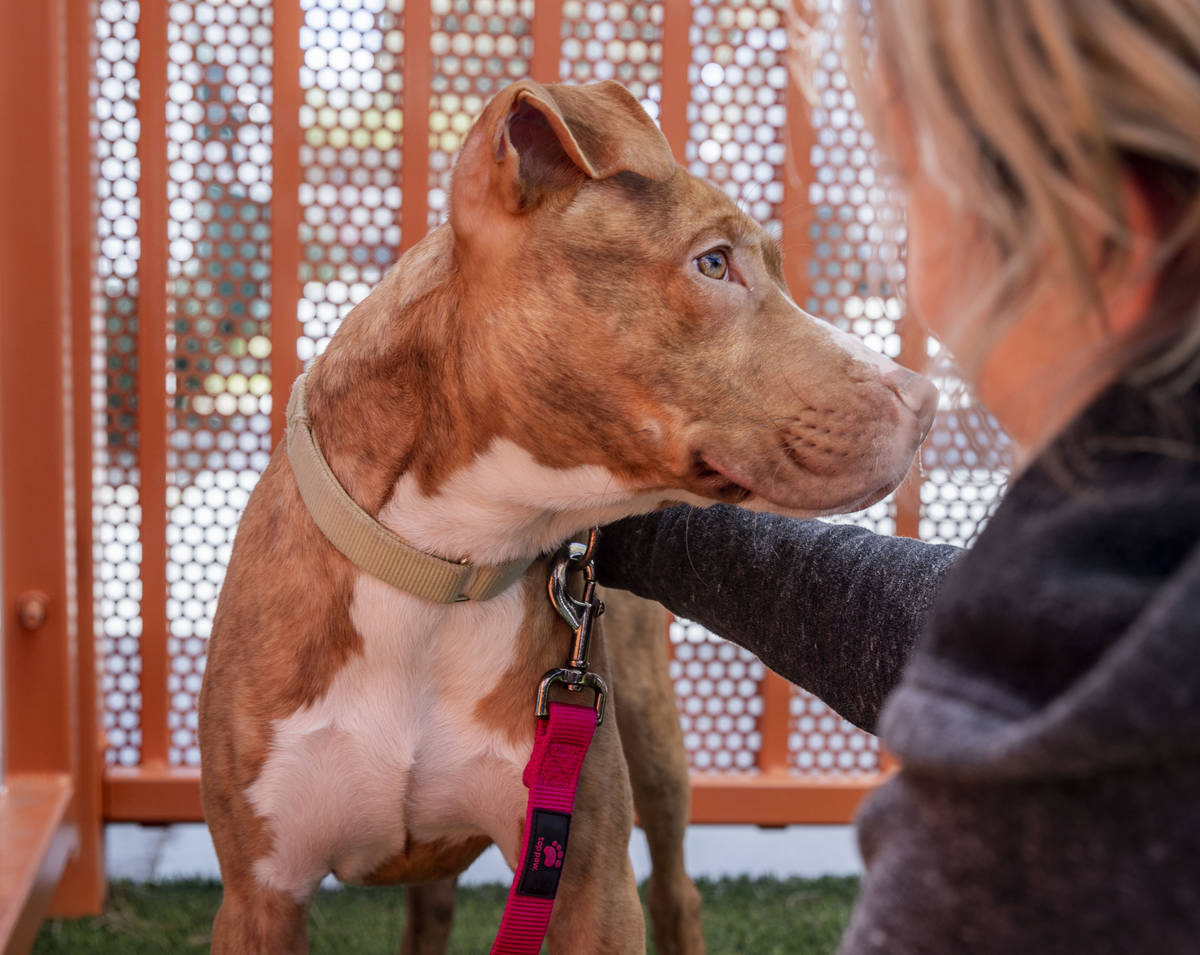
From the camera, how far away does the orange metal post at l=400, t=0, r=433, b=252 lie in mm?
2424

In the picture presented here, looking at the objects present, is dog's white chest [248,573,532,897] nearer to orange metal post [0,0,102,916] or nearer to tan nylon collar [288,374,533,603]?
tan nylon collar [288,374,533,603]

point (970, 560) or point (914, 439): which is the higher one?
point (970, 560)

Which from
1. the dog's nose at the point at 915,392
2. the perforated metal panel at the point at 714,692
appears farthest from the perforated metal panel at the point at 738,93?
the dog's nose at the point at 915,392

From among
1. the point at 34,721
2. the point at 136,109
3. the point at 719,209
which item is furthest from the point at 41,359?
the point at 719,209

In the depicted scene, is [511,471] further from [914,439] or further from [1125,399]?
[1125,399]

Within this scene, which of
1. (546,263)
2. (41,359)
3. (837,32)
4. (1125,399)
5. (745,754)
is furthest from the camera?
(745,754)

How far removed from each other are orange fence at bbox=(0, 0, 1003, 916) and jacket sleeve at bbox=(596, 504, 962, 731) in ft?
2.78

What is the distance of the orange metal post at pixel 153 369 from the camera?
2412mm

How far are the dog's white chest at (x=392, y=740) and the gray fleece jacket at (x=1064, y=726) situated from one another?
939 mm

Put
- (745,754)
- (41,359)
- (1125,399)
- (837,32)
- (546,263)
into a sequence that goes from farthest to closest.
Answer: (745,754) → (41,359) → (546,263) → (837,32) → (1125,399)

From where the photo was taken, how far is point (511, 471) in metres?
1.49

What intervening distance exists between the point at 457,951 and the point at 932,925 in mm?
2015

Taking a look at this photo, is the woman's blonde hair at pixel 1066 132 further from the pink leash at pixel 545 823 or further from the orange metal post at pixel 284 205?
the orange metal post at pixel 284 205

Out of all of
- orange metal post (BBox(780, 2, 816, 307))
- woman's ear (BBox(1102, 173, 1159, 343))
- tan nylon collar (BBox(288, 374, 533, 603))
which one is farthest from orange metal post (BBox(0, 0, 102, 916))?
woman's ear (BBox(1102, 173, 1159, 343))
